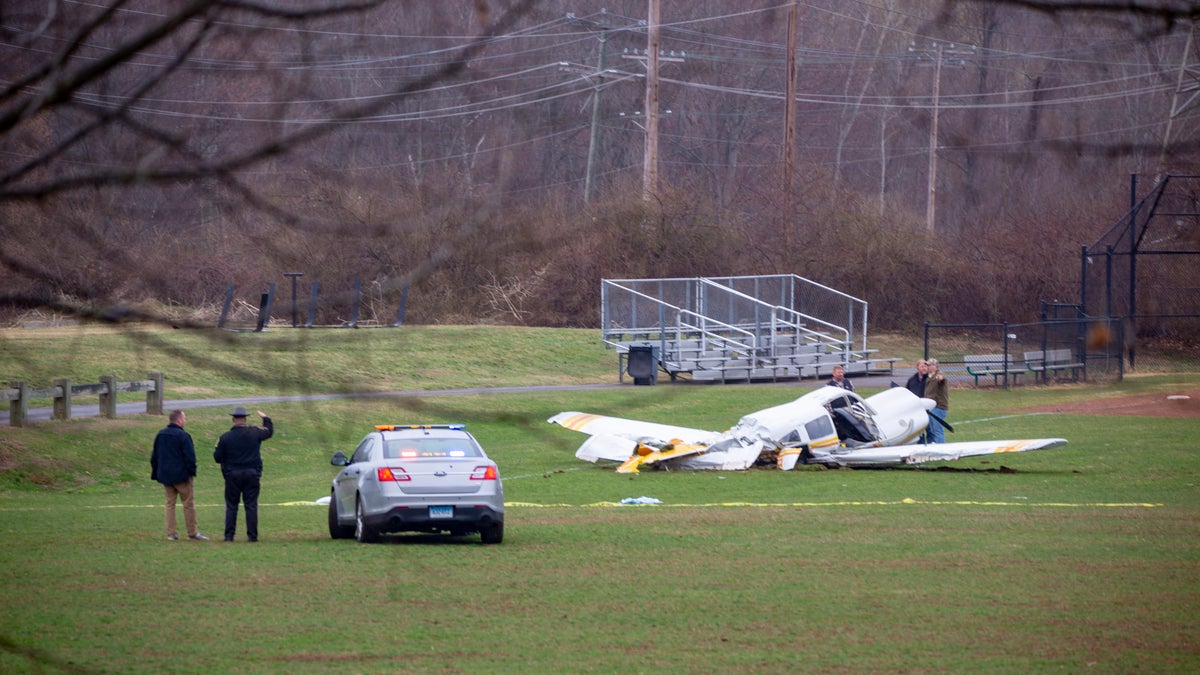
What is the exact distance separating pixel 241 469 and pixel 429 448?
2.53 metres

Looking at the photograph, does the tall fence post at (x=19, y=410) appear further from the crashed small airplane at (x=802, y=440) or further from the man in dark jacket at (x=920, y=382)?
the man in dark jacket at (x=920, y=382)

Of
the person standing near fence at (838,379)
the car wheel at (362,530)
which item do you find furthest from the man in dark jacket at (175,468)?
the person standing near fence at (838,379)

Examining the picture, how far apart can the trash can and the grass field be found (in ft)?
46.4

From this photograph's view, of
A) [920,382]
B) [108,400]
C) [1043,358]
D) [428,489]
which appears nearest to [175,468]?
[428,489]

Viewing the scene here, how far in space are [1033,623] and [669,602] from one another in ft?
11.1

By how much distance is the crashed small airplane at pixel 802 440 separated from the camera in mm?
24000

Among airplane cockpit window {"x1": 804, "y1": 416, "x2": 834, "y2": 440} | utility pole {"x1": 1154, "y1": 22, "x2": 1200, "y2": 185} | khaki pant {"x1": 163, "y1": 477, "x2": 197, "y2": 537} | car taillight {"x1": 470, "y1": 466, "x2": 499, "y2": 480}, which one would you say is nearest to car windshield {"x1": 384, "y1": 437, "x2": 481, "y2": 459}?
car taillight {"x1": 470, "y1": 466, "x2": 499, "y2": 480}

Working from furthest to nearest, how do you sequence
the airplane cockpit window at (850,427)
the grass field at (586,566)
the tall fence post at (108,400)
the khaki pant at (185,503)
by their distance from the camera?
the tall fence post at (108,400) < the airplane cockpit window at (850,427) < the khaki pant at (185,503) < the grass field at (586,566)

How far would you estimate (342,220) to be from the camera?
3.02m

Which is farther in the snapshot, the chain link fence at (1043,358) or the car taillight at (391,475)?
the chain link fence at (1043,358)

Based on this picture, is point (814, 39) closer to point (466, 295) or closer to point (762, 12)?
point (762, 12)

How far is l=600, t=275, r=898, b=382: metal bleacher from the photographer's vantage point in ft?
131

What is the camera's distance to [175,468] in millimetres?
16359

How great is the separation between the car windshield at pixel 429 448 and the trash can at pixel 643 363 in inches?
852
